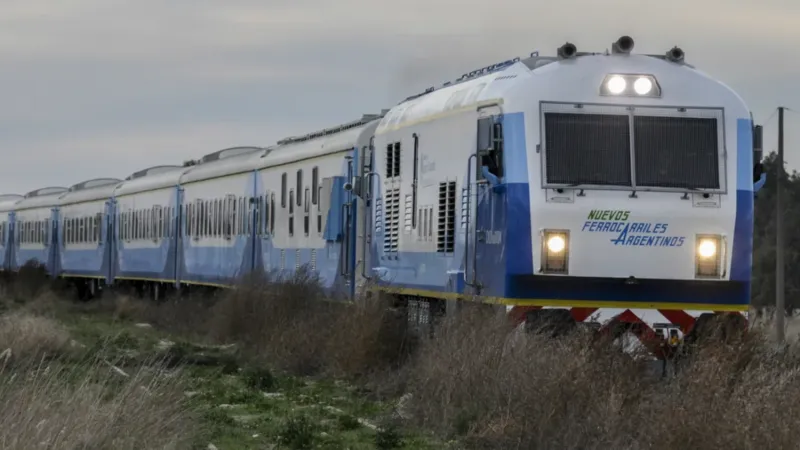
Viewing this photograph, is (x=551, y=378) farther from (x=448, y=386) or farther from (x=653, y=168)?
(x=653, y=168)

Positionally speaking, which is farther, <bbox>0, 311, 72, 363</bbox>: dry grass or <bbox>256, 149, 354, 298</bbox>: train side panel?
<bbox>256, 149, 354, 298</bbox>: train side panel

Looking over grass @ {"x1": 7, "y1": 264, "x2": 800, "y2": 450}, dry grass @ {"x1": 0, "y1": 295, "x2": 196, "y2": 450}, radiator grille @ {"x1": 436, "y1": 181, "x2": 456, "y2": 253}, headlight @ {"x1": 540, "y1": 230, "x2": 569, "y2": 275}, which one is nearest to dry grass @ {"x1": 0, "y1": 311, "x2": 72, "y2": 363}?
grass @ {"x1": 7, "y1": 264, "x2": 800, "y2": 450}

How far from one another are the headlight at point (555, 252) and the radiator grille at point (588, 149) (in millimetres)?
508

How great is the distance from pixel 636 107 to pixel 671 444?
576 centimetres

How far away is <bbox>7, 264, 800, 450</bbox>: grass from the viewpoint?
1073cm

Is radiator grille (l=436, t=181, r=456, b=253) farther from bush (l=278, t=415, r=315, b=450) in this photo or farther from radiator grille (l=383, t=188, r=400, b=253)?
bush (l=278, t=415, r=315, b=450)

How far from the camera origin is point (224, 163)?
34.1m

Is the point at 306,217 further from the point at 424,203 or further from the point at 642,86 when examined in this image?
the point at 642,86

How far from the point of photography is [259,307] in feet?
83.6

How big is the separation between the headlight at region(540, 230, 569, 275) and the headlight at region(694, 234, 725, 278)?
4.37 feet

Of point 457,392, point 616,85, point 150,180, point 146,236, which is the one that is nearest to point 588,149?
point 616,85

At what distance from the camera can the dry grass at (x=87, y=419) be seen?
30.5ft

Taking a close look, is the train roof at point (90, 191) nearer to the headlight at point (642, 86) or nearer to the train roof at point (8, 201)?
the train roof at point (8, 201)

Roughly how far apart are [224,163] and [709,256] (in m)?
20.0
